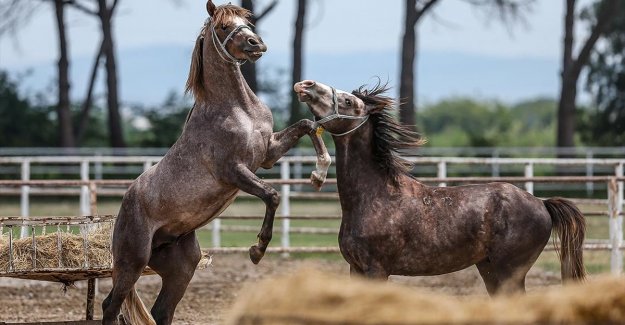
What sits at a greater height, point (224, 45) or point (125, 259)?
point (224, 45)

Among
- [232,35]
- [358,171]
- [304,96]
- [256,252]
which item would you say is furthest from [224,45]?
[256,252]

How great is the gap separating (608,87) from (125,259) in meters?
25.9

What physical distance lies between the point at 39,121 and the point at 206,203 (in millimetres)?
21442

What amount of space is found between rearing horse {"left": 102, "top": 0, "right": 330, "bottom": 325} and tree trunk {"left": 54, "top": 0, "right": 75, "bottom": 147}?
18062 millimetres

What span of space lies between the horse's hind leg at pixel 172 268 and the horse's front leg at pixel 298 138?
70 centimetres

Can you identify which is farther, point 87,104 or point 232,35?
point 87,104

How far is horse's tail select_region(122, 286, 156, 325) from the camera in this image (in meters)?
6.67

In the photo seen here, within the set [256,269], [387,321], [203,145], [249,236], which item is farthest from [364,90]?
Answer: [249,236]

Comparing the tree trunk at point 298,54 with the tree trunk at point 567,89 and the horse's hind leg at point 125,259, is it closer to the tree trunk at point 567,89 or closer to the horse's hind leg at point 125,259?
the tree trunk at point 567,89

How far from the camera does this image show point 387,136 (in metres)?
6.45

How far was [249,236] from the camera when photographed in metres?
17.2

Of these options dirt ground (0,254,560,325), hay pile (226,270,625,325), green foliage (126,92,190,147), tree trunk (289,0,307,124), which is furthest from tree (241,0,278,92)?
hay pile (226,270,625,325)

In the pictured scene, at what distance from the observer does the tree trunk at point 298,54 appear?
75.0ft

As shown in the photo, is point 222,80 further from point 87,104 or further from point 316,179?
point 87,104
